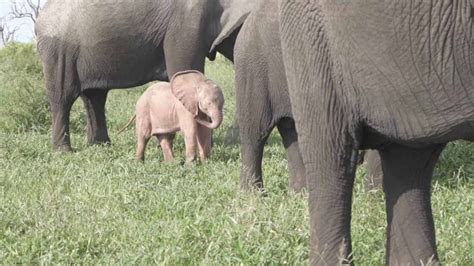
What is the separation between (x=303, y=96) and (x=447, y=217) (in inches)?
63.3

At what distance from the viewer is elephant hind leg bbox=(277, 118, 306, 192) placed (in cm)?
438

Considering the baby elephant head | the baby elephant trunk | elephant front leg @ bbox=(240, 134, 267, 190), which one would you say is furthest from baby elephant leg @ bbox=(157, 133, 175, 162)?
elephant front leg @ bbox=(240, 134, 267, 190)

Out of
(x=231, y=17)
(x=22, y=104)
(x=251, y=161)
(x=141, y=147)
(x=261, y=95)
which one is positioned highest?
(x=231, y=17)

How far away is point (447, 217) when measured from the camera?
3582mm

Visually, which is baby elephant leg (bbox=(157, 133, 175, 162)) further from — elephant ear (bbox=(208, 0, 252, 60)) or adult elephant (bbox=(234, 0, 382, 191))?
adult elephant (bbox=(234, 0, 382, 191))

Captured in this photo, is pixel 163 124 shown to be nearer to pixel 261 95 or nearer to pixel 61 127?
pixel 61 127

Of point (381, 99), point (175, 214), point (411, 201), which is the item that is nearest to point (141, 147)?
point (175, 214)

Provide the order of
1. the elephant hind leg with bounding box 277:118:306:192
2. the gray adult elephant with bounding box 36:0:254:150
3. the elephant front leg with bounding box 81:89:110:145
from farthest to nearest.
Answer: the elephant front leg with bounding box 81:89:110:145
the gray adult elephant with bounding box 36:0:254:150
the elephant hind leg with bounding box 277:118:306:192

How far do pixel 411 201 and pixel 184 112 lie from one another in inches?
150

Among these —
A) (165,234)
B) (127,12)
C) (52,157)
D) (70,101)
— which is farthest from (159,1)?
(165,234)

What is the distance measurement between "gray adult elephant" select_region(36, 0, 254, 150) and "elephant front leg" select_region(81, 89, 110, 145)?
10 millimetres

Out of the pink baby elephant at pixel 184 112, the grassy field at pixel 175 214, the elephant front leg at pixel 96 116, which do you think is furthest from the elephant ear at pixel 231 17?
the elephant front leg at pixel 96 116

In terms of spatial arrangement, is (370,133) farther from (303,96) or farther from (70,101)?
(70,101)

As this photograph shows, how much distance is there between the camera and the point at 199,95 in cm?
579
